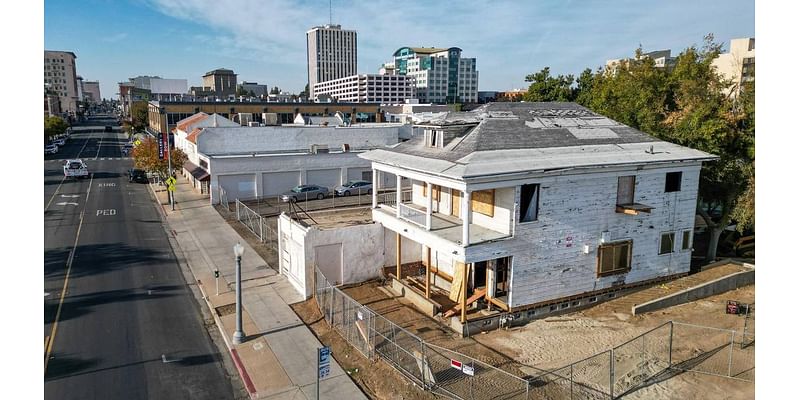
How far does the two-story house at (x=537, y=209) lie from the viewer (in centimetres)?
1795

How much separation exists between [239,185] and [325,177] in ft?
24.2

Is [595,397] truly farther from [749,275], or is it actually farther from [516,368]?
[749,275]

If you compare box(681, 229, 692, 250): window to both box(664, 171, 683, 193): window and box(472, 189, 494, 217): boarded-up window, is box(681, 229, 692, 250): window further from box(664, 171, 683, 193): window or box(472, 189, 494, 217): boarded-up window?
box(472, 189, 494, 217): boarded-up window

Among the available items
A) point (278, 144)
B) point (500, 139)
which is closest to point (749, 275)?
point (500, 139)

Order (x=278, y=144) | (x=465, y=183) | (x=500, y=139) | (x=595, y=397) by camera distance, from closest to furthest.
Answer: (x=595, y=397) < (x=465, y=183) < (x=500, y=139) < (x=278, y=144)

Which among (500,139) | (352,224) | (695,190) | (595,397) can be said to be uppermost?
(500,139)

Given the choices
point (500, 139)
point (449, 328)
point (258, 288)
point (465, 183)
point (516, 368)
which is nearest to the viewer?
point (516, 368)

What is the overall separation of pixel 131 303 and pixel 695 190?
77.9ft

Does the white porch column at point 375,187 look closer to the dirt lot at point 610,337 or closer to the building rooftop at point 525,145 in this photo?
the building rooftop at point 525,145

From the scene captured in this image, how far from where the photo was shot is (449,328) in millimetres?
17812

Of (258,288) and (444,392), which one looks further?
(258,288)

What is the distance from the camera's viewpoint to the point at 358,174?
46219mm

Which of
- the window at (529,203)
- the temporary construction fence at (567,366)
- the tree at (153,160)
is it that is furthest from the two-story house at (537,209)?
the tree at (153,160)

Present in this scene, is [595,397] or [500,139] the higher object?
[500,139]
